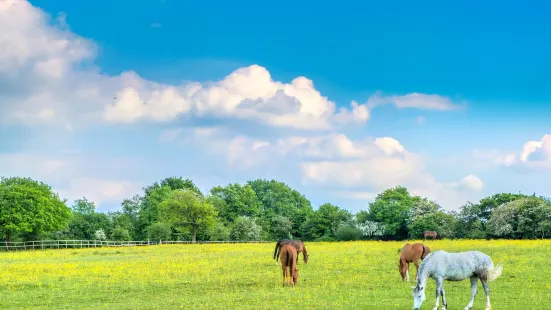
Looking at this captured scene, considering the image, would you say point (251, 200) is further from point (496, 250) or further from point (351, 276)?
point (351, 276)

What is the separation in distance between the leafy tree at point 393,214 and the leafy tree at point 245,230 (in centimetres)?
1765

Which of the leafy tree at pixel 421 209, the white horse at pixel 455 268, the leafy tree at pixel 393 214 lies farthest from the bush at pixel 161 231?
the white horse at pixel 455 268

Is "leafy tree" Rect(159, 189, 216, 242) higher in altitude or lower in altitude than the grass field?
higher

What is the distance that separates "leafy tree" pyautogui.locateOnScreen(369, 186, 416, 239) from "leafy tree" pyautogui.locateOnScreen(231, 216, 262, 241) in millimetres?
17647

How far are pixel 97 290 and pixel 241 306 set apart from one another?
7892mm

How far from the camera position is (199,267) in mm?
29984

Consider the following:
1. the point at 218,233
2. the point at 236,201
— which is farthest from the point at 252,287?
the point at 236,201

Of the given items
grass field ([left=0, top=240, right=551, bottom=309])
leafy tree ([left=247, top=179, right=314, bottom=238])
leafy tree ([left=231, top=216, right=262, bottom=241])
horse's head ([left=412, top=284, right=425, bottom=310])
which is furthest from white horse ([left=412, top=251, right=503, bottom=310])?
leafy tree ([left=247, top=179, right=314, bottom=238])

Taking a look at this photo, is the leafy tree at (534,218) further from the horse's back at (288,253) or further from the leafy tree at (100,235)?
the leafy tree at (100,235)

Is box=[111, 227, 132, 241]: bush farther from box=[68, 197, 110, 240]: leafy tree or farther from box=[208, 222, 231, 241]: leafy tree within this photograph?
box=[208, 222, 231, 241]: leafy tree

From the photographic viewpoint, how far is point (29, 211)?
69625 millimetres

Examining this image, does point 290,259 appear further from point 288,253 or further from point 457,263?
A: point 457,263

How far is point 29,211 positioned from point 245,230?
104 ft

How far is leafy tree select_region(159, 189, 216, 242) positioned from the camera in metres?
79.3
